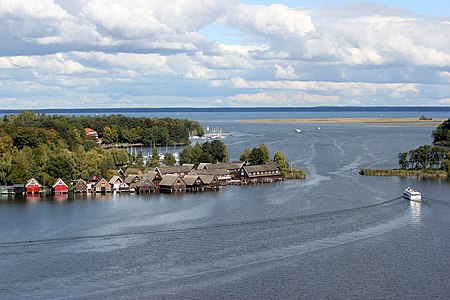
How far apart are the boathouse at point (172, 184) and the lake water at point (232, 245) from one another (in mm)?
1867

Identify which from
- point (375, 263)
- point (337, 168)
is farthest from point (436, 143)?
point (375, 263)

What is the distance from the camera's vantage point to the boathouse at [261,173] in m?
37.6

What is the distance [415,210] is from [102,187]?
51.7 feet

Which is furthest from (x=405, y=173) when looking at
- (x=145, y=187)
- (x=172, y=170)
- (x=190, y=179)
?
(x=145, y=187)

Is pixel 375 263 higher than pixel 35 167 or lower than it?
lower

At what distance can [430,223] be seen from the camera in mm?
23969

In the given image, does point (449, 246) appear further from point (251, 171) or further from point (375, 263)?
point (251, 171)

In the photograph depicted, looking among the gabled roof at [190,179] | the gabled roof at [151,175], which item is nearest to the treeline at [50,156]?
the gabled roof at [151,175]

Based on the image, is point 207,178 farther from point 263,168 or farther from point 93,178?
point 93,178

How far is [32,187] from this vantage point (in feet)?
110

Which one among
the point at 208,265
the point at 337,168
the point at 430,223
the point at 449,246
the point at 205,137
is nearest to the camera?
the point at 208,265

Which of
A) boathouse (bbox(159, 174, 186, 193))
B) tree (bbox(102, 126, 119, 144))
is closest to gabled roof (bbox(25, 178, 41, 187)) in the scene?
boathouse (bbox(159, 174, 186, 193))

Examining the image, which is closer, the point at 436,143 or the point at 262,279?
the point at 262,279

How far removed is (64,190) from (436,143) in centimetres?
3833
